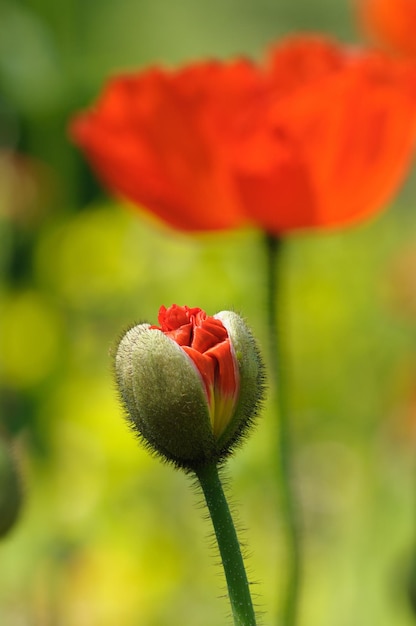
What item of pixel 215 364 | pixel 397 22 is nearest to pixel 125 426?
pixel 397 22

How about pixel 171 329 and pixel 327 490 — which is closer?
pixel 171 329

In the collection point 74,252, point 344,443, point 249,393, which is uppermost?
point 249,393

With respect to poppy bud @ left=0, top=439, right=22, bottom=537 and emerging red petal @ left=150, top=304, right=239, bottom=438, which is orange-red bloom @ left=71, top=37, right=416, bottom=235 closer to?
poppy bud @ left=0, top=439, right=22, bottom=537

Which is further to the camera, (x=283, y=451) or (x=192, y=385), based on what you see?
(x=283, y=451)

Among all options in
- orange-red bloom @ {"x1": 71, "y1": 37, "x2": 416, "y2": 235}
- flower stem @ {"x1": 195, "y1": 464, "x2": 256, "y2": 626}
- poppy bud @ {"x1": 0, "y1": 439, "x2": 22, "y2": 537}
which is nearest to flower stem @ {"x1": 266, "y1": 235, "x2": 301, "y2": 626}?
orange-red bloom @ {"x1": 71, "y1": 37, "x2": 416, "y2": 235}

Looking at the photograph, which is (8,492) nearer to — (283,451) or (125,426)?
Answer: (283,451)

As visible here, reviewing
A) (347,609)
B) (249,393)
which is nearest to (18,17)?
(347,609)

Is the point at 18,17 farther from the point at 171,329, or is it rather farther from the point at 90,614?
the point at 171,329
